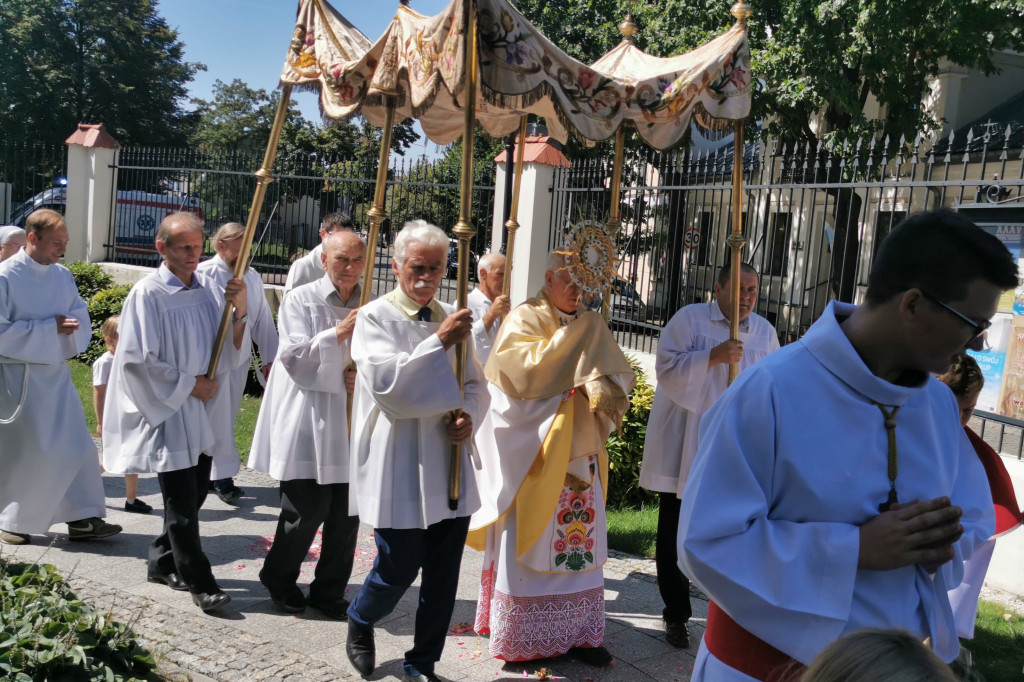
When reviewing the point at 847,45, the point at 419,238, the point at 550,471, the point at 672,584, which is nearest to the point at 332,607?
the point at 550,471

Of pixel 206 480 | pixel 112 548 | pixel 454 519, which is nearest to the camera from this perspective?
pixel 454 519

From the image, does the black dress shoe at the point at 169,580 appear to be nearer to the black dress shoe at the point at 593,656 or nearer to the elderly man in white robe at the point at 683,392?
the black dress shoe at the point at 593,656

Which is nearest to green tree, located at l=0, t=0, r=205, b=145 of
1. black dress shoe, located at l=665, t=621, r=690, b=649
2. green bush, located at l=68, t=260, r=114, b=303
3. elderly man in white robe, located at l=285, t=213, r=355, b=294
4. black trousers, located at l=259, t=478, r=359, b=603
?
green bush, located at l=68, t=260, r=114, b=303

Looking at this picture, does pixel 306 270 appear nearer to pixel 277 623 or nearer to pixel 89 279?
pixel 277 623

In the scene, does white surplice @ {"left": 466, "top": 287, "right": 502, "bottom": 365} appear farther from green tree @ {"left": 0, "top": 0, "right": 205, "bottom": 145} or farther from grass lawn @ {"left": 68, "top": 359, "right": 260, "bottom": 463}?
green tree @ {"left": 0, "top": 0, "right": 205, "bottom": 145}

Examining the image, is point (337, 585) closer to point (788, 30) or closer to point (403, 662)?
point (403, 662)

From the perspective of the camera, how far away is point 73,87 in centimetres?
4228

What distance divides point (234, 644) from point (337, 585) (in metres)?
0.67

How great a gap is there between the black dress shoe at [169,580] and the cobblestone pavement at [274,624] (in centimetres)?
4

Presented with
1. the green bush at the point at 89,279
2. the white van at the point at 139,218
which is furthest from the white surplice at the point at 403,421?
the white van at the point at 139,218

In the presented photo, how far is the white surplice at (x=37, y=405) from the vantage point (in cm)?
565

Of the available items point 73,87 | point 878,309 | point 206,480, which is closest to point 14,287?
point 206,480

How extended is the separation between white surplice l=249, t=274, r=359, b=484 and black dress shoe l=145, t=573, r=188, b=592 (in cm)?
81

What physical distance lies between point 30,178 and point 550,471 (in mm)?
16385
